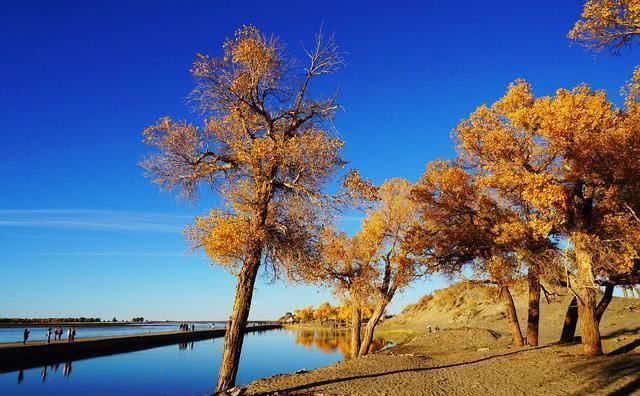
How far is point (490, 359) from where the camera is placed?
67.0 ft

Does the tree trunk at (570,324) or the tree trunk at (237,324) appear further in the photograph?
the tree trunk at (570,324)

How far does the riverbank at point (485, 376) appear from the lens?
13.2 meters

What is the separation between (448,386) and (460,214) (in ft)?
34.6

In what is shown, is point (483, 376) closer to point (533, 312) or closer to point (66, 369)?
point (533, 312)

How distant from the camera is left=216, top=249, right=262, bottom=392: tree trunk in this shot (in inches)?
484

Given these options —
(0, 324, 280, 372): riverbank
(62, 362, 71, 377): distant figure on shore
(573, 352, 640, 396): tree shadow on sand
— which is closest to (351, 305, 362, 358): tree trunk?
(573, 352, 640, 396): tree shadow on sand

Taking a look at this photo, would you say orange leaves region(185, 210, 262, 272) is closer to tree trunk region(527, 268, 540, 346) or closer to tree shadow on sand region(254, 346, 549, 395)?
tree shadow on sand region(254, 346, 549, 395)

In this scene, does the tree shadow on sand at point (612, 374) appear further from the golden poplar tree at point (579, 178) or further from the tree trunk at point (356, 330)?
the tree trunk at point (356, 330)

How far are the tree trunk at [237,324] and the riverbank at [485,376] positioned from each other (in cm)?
105

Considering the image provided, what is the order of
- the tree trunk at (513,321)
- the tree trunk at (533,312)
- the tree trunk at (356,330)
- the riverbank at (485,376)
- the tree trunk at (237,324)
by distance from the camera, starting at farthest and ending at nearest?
the tree trunk at (356,330) → the tree trunk at (513,321) → the tree trunk at (533,312) → the riverbank at (485,376) → the tree trunk at (237,324)

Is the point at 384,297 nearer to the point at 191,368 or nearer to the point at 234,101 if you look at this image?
the point at 234,101

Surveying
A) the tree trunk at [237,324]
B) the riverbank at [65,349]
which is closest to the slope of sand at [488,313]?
the tree trunk at [237,324]

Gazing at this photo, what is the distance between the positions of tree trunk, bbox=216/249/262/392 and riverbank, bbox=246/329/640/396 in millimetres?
1048

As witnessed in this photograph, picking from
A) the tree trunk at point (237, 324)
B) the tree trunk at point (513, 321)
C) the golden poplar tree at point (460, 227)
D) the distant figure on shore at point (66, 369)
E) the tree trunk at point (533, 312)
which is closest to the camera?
the tree trunk at point (237, 324)
